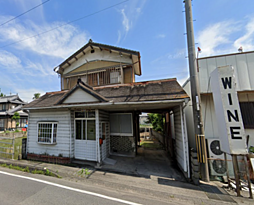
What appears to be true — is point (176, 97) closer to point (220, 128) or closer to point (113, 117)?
point (220, 128)

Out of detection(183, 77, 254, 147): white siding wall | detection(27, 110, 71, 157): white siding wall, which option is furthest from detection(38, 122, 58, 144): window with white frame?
detection(183, 77, 254, 147): white siding wall

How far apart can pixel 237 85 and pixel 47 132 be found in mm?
9982

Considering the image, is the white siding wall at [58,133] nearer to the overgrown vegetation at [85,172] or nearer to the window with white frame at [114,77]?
the overgrown vegetation at [85,172]

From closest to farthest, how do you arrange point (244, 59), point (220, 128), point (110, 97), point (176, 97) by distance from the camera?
point (220, 128)
point (176, 97)
point (244, 59)
point (110, 97)

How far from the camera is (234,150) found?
12.1 ft

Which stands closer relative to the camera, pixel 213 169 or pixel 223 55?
pixel 213 169

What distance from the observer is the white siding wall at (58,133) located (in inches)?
259

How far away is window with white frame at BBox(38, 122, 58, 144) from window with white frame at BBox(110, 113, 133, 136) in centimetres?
347

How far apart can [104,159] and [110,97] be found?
358 centimetres

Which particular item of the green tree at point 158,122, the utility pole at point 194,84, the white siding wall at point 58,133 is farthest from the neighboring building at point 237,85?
the green tree at point 158,122

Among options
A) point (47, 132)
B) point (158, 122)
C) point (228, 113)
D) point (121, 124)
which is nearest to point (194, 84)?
point (228, 113)

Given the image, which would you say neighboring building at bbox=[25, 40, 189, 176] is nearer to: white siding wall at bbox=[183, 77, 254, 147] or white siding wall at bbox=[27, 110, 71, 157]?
white siding wall at bbox=[27, 110, 71, 157]

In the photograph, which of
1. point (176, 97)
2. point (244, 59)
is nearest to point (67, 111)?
point (176, 97)

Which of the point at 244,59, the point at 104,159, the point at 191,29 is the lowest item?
the point at 104,159
